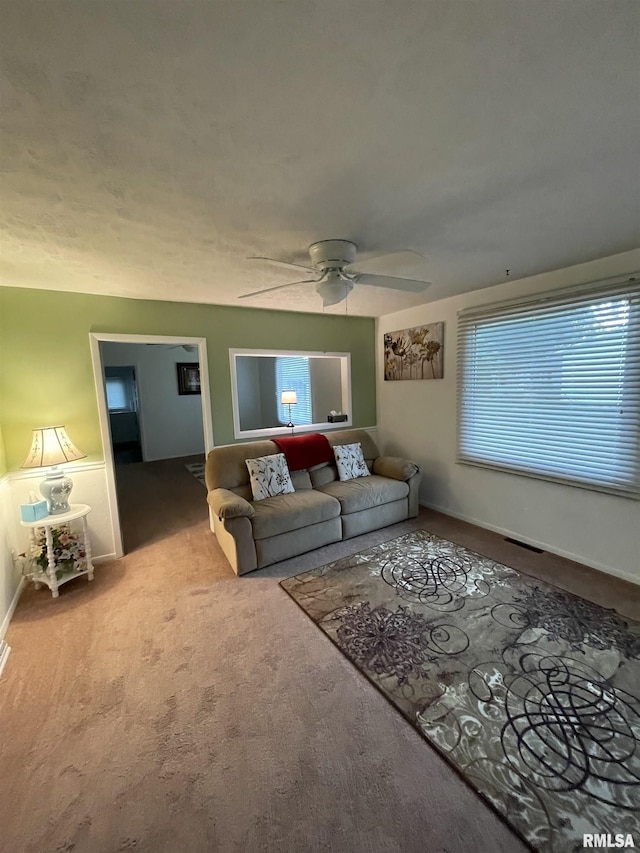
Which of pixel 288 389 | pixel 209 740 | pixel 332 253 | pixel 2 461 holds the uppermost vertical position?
pixel 332 253

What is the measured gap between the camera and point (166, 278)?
2.65 meters

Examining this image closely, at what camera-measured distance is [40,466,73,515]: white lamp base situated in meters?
2.76

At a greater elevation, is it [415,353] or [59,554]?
[415,353]

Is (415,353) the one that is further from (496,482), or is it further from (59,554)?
(59,554)

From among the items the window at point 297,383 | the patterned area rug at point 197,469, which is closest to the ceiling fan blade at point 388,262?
the window at point 297,383

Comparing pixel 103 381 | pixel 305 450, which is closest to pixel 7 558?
pixel 103 381

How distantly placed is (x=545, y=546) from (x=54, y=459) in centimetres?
421

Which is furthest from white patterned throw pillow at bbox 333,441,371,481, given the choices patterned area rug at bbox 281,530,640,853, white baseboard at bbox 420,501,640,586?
patterned area rug at bbox 281,530,640,853

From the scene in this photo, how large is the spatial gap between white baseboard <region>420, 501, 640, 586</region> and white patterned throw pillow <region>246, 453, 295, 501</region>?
188cm

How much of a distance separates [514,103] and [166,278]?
239 cm

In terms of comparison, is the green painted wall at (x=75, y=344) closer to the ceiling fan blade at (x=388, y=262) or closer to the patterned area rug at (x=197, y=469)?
the ceiling fan blade at (x=388, y=262)

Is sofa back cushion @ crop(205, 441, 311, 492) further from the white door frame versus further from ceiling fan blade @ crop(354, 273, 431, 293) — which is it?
ceiling fan blade @ crop(354, 273, 431, 293)

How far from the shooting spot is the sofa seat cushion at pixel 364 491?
11.2 feet

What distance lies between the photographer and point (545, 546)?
3.10 metres
